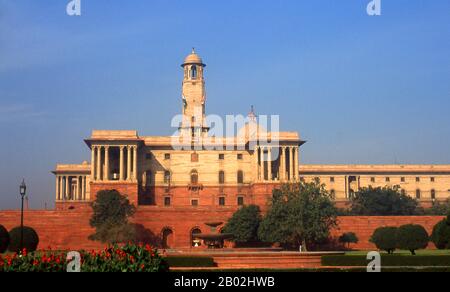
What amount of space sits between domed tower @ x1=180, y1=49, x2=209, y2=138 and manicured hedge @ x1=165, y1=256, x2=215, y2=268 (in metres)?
48.0

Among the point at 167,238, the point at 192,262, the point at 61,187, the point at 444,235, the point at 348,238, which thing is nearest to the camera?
the point at 192,262

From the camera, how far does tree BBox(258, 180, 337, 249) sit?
5050 cm

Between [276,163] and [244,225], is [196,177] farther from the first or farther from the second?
[244,225]

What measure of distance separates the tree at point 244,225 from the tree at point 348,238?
7.24m

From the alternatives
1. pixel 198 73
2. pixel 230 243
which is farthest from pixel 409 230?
pixel 198 73

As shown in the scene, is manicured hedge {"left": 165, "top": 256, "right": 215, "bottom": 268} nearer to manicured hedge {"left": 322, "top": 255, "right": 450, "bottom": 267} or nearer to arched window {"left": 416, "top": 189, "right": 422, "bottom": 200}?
manicured hedge {"left": 322, "top": 255, "right": 450, "bottom": 267}

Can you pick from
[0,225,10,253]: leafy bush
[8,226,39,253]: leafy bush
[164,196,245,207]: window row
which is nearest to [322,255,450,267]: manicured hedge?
[0,225,10,253]: leafy bush

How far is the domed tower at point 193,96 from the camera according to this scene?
7869cm

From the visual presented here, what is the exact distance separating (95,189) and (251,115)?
57.2ft

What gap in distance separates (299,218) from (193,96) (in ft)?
103

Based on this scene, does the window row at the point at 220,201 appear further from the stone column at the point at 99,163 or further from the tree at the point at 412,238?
the tree at the point at 412,238

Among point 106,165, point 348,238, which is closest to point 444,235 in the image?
point 348,238

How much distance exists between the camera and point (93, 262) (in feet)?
52.9
